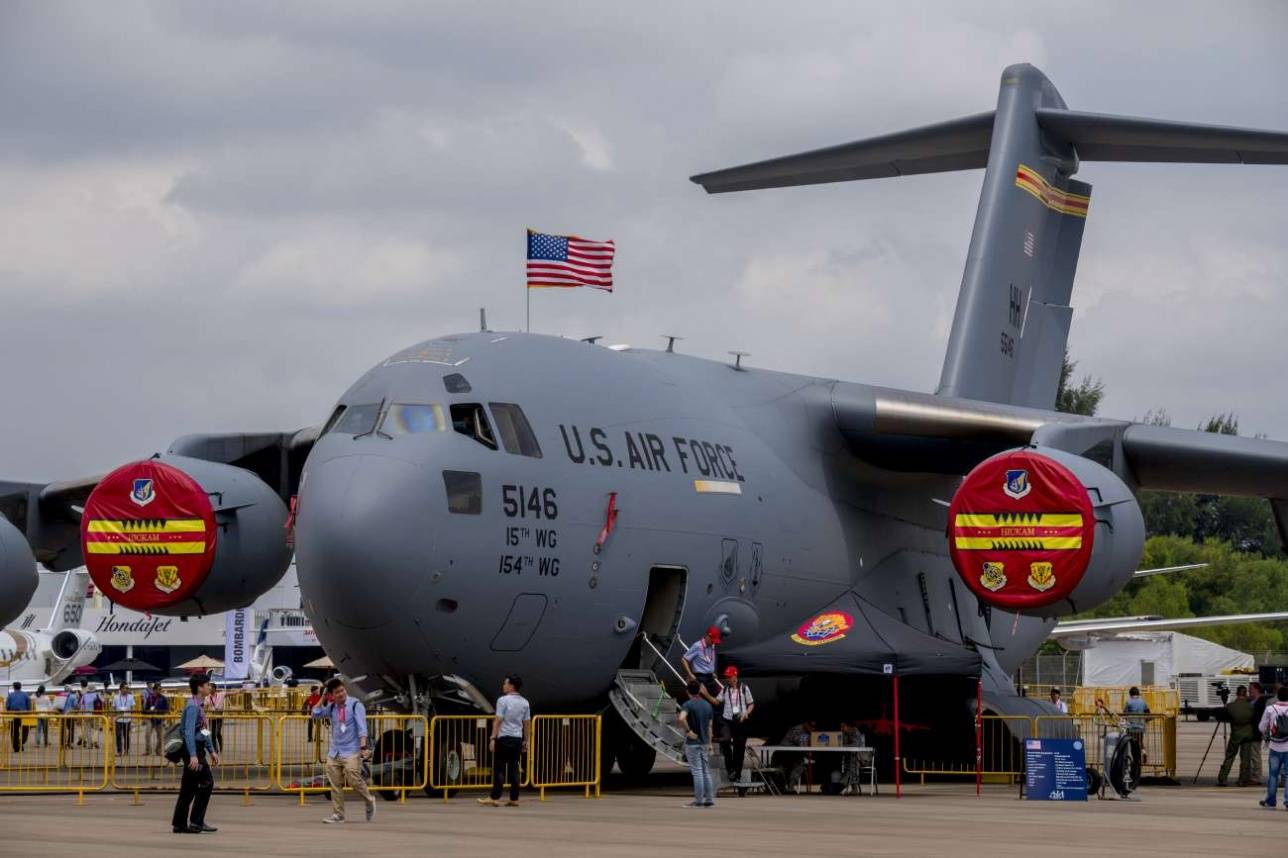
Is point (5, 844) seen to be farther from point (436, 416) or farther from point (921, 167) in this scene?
point (921, 167)

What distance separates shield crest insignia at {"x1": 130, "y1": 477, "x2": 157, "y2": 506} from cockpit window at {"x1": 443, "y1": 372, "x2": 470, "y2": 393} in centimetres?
378

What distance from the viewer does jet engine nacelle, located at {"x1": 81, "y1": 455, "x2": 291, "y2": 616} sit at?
18.8 metres

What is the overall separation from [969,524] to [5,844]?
9290 mm

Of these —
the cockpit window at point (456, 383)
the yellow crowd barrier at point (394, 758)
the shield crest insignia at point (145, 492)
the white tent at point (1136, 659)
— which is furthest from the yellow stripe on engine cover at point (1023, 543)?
the white tent at point (1136, 659)

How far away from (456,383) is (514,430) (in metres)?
0.65

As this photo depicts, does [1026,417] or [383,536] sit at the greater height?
[1026,417]

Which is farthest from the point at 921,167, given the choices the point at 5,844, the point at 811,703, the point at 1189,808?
the point at 5,844

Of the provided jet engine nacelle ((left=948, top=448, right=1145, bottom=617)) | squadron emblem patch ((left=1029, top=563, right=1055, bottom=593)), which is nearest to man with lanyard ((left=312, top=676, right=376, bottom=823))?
jet engine nacelle ((left=948, top=448, right=1145, bottom=617))

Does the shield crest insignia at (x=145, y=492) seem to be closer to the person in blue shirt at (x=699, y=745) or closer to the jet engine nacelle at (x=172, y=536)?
the jet engine nacelle at (x=172, y=536)

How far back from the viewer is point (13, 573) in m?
19.9

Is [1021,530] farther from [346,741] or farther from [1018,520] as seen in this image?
[346,741]

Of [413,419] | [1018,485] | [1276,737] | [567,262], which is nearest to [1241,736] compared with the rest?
[1276,737]

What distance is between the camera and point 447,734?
17031 millimetres

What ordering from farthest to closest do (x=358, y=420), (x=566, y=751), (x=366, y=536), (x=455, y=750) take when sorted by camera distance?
(x=566, y=751) → (x=455, y=750) → (x=358, y=420) → (x=366, y=536)
